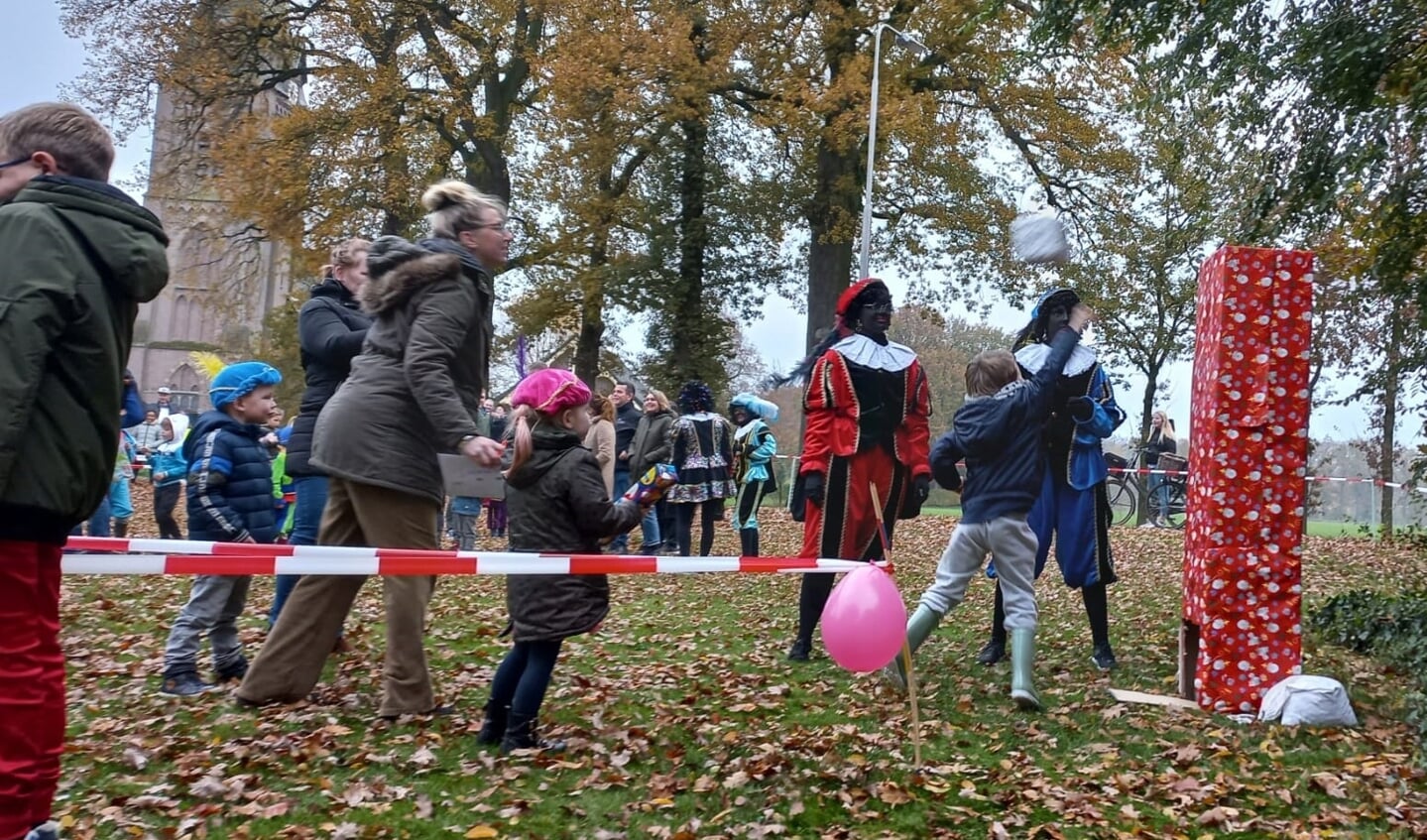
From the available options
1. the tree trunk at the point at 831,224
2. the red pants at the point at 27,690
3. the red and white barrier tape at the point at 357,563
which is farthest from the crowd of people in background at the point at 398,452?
the tree trunk at the point at 831,224

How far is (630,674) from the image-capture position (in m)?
6.46

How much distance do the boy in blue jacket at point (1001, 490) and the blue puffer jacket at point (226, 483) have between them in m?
3.44

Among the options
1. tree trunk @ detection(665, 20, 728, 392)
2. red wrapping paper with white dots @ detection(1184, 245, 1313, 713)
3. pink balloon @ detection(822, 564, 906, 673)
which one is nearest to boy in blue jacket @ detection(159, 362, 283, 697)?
pink balloon @ detection(822, 564, 906, 673)

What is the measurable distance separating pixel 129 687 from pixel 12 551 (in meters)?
3.08

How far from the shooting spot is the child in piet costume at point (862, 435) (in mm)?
6457

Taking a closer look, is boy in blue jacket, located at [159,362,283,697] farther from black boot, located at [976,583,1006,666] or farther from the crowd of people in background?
black boot, located at [976,583,1006,666]

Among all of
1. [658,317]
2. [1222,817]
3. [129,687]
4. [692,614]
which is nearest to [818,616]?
[692,614]

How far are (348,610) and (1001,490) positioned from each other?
321 cm

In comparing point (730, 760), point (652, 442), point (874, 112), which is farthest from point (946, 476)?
point (874, 112)

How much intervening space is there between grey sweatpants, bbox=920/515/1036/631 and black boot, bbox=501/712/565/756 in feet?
7.28

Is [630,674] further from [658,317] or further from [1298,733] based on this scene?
[658,317]

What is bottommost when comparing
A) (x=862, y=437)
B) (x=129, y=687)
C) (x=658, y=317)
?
(x=129, y=687)

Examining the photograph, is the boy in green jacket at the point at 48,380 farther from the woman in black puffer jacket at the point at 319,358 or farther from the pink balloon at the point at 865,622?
the pink balloon at the point at 865,622

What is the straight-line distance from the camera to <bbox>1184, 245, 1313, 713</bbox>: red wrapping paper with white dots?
556 cm
